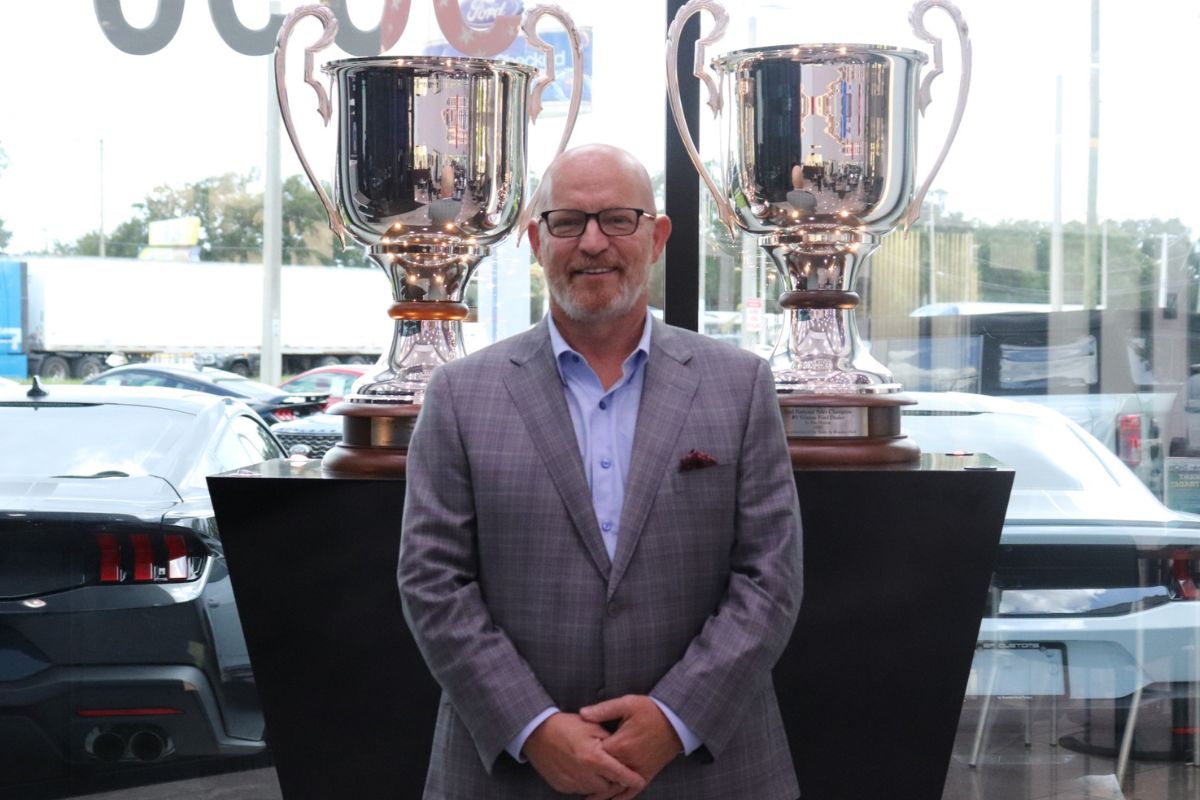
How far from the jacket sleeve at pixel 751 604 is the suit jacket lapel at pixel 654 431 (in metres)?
0.08

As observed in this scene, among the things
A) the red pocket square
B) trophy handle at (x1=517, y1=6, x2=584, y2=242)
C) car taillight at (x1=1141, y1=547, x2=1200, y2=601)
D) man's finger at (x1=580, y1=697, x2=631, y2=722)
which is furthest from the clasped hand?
car taillight at (x1=1141, y1=547, x2=1200, y2=601)

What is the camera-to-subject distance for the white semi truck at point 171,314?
2961 mm

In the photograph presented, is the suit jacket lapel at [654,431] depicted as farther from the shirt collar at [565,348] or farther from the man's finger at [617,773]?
the man's finger at [617,773]

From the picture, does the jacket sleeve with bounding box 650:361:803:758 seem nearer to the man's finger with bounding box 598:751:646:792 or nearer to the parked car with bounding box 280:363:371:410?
the man's finger with bounding box 598:751:646:792

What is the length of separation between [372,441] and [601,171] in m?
0.66

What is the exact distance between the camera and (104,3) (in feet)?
9.39

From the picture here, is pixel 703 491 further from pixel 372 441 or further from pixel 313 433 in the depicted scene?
pixel 313 433

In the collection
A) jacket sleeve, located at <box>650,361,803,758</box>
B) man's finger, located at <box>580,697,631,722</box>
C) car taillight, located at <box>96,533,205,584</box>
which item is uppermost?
jacket sleeve, located at <box>650,361,803,758</box>

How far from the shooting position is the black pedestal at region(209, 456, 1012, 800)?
→ 185cm

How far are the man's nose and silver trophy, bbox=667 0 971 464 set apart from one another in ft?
1.86

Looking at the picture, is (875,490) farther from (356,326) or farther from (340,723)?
(356,326)

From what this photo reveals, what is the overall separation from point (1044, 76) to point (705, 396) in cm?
202

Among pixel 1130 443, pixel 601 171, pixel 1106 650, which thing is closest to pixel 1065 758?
pixel 1106 650

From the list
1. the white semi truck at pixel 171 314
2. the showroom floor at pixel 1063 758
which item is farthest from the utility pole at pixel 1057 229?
the white semi truck at pixel 171 314
